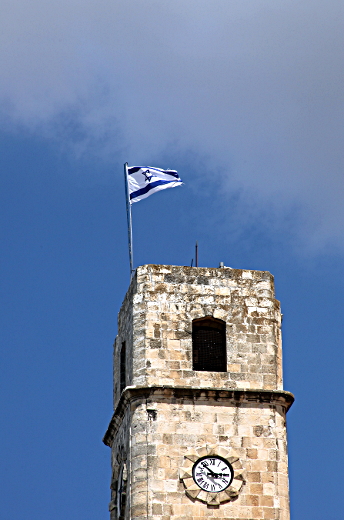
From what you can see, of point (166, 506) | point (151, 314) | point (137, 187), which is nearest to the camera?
point (166, 506)

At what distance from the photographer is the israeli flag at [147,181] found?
50656 millimetres

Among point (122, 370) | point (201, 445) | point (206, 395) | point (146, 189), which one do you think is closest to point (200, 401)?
point (206, 395)

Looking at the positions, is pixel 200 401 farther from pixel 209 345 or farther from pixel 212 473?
pixel 212 473

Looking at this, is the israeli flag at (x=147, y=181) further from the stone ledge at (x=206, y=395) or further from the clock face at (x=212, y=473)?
the clock face at (x=212, y=473)

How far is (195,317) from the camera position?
155 feet

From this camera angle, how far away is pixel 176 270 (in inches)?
1889

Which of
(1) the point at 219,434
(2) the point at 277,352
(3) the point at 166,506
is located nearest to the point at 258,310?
(2) the point at 277,352

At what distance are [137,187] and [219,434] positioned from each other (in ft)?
33.9

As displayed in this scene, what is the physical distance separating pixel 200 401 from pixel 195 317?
302 cm

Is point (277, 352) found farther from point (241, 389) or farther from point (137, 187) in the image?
point (137, 187)

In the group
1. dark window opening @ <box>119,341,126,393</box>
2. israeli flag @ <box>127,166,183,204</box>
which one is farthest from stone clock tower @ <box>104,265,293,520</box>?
israeli flag @ <box>127,166,183,204</box>

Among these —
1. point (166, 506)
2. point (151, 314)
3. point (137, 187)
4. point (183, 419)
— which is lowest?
point (166, 506)

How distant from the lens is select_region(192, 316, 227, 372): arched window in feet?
154

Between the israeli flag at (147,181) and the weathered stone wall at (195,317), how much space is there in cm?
391
